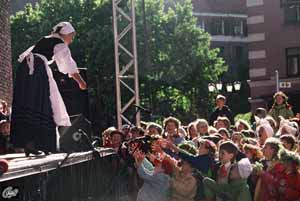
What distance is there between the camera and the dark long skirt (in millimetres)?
5848

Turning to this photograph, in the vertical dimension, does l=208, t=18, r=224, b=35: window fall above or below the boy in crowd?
above

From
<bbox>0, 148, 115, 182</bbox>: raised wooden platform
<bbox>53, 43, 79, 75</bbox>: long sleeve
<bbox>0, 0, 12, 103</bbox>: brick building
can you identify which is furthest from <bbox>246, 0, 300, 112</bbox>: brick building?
<bbox>0, 148, 115, 182</bbox>: raised wooden platform

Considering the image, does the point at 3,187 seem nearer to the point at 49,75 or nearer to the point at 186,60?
the point at 49,75

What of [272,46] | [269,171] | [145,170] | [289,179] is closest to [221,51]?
[272,46]

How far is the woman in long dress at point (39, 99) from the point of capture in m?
5.86

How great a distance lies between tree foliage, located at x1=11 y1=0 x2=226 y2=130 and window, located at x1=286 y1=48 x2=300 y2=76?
17.7 feet

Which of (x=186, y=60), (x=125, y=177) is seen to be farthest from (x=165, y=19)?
(x=125, y=177)

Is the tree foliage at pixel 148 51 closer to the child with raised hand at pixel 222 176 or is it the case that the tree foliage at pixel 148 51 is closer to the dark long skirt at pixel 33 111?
the child with raised hand at pixel 222 176

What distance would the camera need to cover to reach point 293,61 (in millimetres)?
26812

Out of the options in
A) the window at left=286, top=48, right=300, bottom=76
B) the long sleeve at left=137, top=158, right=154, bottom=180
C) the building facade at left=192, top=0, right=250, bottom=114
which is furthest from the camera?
the building facade at left=192, top=0, right=250, bottom=114

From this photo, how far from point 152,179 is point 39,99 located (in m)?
1.47

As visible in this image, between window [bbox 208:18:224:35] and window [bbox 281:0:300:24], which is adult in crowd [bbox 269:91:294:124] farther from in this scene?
window [bbox 208:18:224:35]

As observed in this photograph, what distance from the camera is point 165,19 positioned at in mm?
30562

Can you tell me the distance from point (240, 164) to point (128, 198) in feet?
4.56
